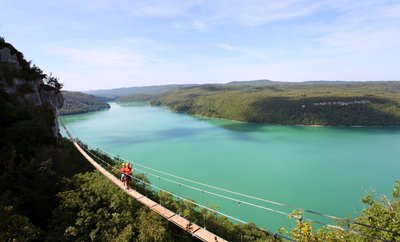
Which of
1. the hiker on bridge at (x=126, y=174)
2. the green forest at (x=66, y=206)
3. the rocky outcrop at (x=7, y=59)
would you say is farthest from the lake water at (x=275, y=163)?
the rocky outcrop at (x=7, y=59)

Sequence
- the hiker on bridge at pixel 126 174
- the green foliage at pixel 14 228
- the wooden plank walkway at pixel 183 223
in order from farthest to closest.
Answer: the hiker on bridge at pixel 126 174
the green foliage at pixel 14 228
the wooden plank walkway at pixel 183 223

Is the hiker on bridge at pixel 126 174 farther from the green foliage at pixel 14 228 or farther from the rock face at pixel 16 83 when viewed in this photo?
the rock face at pixel 16 83

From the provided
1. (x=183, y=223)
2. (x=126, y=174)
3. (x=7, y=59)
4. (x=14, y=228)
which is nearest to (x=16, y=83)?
(x=7, y=59)

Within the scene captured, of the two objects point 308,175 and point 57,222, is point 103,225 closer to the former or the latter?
point 57,222

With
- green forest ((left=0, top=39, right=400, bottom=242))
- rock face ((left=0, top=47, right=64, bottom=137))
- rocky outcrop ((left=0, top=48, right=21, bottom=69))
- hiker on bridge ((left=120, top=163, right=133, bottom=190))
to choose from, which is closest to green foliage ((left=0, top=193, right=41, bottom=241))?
green forest ((left=0, top=39, right=400, bottom=242))

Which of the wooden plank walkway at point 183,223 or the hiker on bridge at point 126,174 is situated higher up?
the hiker on bridge at point 126,174

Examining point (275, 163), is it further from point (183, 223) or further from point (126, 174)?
point (183, 223)

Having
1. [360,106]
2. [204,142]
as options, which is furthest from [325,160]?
[360,106]
